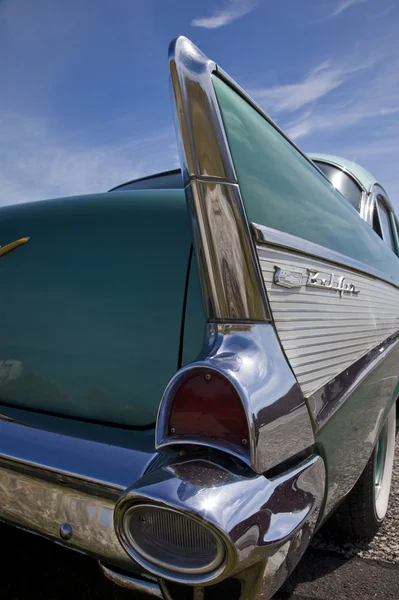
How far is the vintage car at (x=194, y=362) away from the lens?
41.8 inches

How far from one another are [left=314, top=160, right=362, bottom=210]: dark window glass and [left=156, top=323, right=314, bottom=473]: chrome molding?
1.84m

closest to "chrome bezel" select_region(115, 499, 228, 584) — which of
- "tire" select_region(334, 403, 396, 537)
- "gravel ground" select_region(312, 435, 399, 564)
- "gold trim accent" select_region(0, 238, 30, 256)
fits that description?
"gold trim accent" select_region(0, 238, 30, 256)

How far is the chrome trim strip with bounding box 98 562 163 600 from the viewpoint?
1.25 metres

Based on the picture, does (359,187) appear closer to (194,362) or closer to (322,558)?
(322,558)

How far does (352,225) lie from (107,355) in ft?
3.42

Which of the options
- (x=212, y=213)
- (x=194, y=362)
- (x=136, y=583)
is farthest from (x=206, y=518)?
(x=212, y=213)

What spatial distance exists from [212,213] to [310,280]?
0.36 m

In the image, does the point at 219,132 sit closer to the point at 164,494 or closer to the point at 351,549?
the point at 164,494

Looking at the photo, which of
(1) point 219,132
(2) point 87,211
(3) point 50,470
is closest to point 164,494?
(3) point 50,470

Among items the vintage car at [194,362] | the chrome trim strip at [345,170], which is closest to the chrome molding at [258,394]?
the vintage car at [194,362]

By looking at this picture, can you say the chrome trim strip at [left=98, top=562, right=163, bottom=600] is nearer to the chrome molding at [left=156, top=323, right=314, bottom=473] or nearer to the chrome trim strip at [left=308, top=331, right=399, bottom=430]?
the chrome molding at [left=156, top=323, right=314, bottom=473]

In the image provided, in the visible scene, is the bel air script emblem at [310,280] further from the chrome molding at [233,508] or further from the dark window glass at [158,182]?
the dark window glass at [158,182]

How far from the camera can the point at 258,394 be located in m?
1.09

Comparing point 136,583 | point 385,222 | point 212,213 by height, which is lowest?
point 136,583
